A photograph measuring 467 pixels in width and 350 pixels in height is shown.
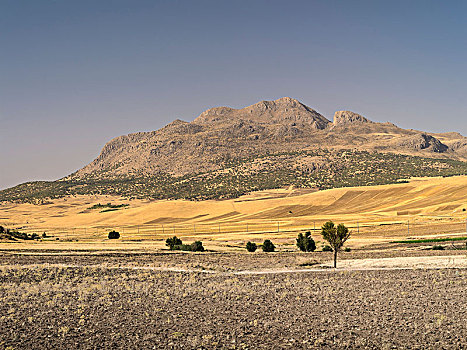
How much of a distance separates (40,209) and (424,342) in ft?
617

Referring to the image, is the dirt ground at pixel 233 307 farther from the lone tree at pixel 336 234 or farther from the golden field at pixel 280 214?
the golden field at pixel 280 214

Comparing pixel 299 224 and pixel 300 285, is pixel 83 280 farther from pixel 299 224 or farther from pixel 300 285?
pixel 299 224

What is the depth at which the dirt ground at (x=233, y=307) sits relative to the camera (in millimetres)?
15820

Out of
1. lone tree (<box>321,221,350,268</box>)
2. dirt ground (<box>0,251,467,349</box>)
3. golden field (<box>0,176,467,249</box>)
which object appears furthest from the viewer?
golden field (<box>0,176,467,249</box>)

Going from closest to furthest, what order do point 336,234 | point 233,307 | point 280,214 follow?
point 233,307 < point 336,234 < point 280,214

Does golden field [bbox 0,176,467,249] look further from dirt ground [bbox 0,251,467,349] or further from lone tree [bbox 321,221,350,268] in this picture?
dirt ground [bbox 0,251,467,349]

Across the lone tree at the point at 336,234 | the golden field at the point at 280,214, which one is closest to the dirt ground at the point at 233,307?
the lone tree at the point at 336,234

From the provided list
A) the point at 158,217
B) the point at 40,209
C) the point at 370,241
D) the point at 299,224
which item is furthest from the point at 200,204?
the point at 370,241

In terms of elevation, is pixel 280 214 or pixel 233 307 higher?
pixel 280 214

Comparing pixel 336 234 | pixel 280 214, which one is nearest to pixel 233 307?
pixel 336 234

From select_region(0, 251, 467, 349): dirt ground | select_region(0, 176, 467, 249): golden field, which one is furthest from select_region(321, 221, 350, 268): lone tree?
select_region(0, 176, 467, 249): golden field

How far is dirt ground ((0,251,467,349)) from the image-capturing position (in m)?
15.8

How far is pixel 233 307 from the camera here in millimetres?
20969

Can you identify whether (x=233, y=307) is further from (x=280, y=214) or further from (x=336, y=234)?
(x=280, y=214)
